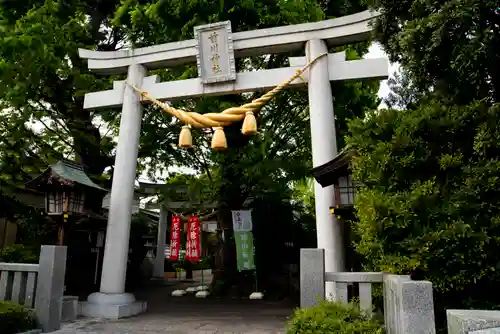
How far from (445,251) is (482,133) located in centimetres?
145

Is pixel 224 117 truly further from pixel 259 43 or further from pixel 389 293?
pixel 389 293

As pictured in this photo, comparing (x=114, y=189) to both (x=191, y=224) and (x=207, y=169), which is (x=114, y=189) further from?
(x=191, y=224)

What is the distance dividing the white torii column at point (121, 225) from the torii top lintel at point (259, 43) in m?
0.42

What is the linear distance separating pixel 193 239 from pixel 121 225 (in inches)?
252

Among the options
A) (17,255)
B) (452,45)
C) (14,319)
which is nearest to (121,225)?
(17,255)

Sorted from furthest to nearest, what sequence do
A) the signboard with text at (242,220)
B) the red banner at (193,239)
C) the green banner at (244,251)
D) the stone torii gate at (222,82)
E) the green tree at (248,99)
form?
the red banner at (193,239) → the signboard with text at (242,220) → the green banner at (244,251) → the green tree at (248,99) → the stone torii gate at (222,82)

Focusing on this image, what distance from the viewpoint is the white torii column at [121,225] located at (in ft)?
28.8

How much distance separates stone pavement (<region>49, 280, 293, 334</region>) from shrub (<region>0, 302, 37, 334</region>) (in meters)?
0.71

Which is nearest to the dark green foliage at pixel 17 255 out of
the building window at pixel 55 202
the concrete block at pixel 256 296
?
the building window at pixel 55 202

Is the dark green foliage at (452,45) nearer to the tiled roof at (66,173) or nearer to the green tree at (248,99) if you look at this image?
the green tree at (248,99)

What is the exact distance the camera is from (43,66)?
422 inches

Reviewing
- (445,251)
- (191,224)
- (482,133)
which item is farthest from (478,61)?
(191,224)

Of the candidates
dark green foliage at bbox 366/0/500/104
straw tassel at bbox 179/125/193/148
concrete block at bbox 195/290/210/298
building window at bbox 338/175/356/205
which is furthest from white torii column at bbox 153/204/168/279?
dark green foliage at bbox 366/0/500/104

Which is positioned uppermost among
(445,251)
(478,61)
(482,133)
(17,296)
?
(478,61)
